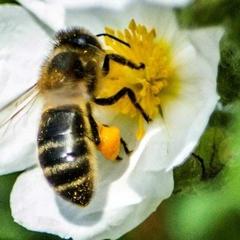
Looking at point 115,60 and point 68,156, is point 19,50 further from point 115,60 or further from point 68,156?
point 68,156

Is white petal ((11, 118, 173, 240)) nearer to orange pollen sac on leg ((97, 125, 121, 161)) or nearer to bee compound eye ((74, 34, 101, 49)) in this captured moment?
orange pollen sac on leg ((97, 125, 121, 161))

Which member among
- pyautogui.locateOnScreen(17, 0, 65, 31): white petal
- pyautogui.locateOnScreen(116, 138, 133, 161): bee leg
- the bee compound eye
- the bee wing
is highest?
pyautogui.locateOnScreen(17, 0, 65, 31): white petal

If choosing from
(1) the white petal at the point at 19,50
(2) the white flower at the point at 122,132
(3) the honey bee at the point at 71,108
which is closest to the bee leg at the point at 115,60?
(3) the honey bee at the point at 71,108

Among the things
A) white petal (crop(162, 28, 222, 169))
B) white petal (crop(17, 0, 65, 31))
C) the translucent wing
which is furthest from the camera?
white petal (crop(17, 0, 65, 31))

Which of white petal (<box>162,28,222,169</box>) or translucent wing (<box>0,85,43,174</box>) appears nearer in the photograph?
white petal (<box>162,28,222,169</box>)

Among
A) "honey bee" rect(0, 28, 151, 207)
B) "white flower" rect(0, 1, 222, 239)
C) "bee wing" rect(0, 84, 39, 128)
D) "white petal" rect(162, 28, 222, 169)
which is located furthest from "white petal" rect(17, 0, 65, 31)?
"white petal" rect(162, 28, 222, 169)

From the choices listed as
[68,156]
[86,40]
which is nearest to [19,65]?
[86,40]
